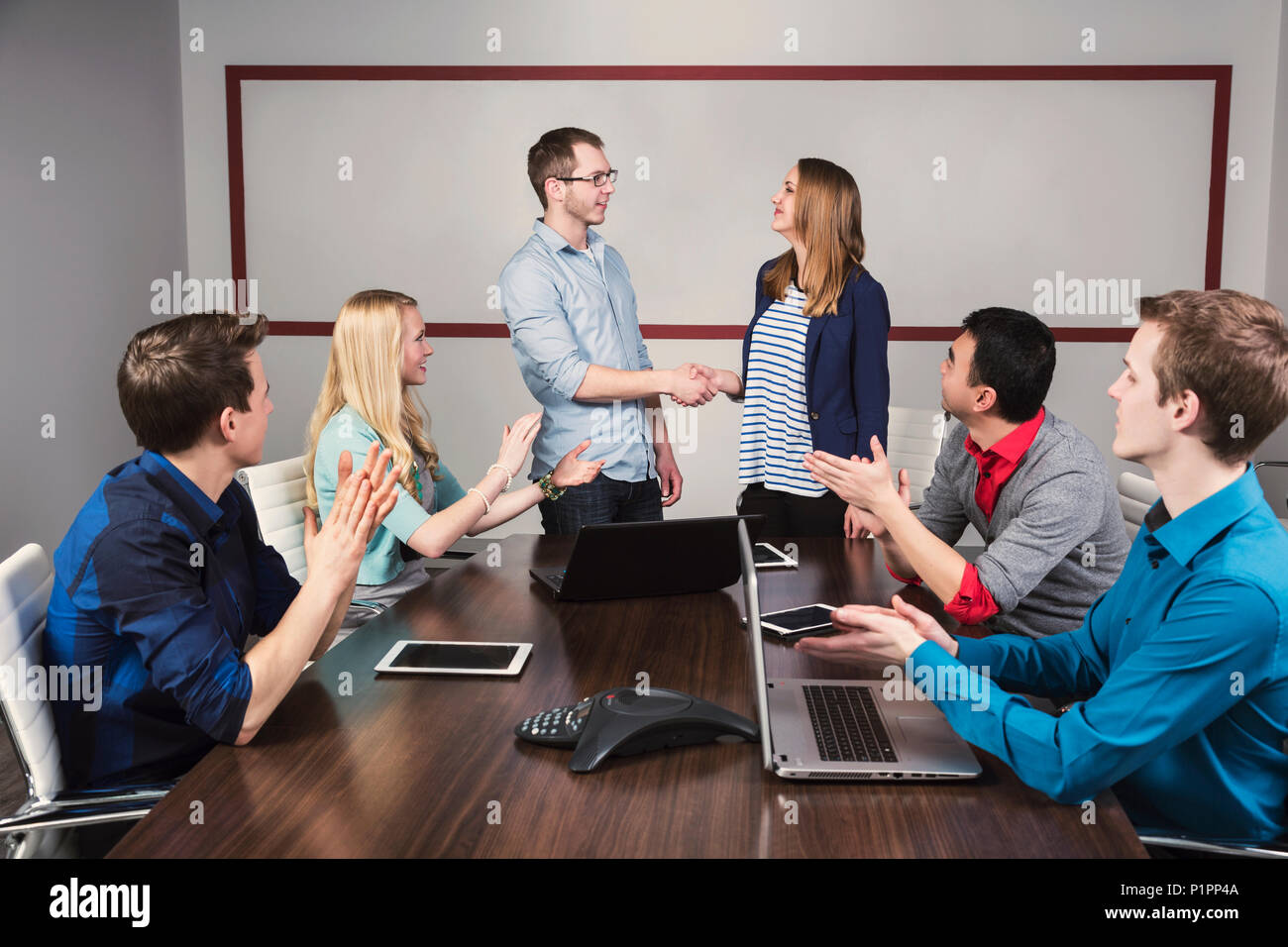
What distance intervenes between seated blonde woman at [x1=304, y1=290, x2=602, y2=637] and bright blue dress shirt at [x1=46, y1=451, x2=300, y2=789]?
0.74 meters

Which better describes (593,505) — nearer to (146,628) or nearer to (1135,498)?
(1135,498)

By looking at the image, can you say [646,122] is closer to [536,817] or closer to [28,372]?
[28,372]

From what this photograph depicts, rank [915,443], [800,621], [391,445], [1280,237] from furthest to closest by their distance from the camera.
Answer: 1. [1280,237]
2. [915,443]
3. [391,445]
4. [800,621]

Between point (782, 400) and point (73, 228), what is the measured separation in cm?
268

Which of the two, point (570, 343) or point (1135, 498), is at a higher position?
point (570, 343)

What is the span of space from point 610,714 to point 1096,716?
0.58 metres

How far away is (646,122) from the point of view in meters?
4.46

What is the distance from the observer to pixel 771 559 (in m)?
2.37

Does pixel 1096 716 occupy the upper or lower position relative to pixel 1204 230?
lower

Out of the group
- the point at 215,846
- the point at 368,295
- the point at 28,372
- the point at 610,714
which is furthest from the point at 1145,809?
the point at 28,372

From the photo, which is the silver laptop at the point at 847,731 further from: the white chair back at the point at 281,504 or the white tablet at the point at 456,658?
the white chair back at the point at 281,504

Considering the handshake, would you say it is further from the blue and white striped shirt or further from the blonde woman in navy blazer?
the blue and white striped shirt

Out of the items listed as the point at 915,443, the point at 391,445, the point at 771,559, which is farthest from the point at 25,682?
the point at 915,443

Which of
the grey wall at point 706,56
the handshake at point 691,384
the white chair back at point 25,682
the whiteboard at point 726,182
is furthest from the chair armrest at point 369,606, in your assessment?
the whiteboard at point 726,182
